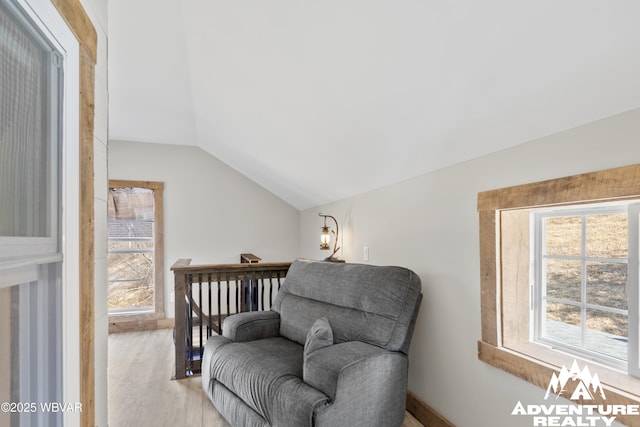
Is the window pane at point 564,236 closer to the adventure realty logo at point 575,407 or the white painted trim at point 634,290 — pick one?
the white painted trim at point 634,290

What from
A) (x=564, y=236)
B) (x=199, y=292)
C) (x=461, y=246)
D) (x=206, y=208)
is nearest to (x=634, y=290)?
(x=564, y=236)

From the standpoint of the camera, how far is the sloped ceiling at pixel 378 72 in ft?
4.41

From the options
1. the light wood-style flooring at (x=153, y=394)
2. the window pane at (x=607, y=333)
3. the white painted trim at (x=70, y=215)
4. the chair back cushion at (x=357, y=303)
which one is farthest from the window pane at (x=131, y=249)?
the window pane at (x=607, y=333)

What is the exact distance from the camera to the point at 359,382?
6.40ft

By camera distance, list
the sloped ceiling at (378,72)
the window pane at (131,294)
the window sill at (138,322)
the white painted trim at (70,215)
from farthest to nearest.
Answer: the window pane at (131,294) → the window sill at (138,322) → the sloped ceiling at (378,72) → the white painted trim at (70,215)

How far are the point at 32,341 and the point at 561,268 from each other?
2.13 metres

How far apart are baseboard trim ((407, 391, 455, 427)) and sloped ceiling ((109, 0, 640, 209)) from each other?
61.9 inches

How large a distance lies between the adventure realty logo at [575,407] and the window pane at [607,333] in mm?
138

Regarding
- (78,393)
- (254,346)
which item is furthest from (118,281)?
(78,393)

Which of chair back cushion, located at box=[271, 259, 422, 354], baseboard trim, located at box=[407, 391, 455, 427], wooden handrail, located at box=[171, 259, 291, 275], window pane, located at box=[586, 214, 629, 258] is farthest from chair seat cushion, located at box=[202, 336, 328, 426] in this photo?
window pane, located at box=[586, 214, 629, 258]

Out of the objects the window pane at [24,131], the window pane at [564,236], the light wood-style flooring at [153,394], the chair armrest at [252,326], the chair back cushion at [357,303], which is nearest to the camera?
the window pane at [24,131]

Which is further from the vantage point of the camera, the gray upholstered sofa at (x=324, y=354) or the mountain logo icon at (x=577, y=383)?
the gray upholstered sofa at (x=324, y=354)

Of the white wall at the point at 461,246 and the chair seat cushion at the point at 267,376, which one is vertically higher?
the white wall at the point at 461,246
